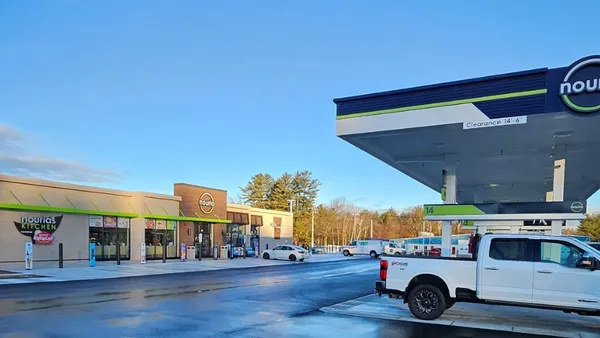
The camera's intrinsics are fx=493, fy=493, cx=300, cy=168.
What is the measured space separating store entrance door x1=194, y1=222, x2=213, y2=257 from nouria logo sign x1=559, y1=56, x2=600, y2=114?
32845 millimetres

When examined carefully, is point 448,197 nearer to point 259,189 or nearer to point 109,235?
point 109,235

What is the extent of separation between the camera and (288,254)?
4216 cm

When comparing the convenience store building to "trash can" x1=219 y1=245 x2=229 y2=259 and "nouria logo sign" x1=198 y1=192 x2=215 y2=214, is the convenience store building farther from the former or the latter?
"trash can" x1=219 y1=245 x2=229 y2=259

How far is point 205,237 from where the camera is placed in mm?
41281

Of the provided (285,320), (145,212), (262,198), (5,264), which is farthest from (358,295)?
(262,198)

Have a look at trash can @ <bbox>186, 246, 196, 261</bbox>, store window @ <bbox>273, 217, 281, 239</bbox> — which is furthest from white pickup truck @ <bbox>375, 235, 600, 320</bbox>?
store window @ <bbox>273, 217, 281, 239</bbox>

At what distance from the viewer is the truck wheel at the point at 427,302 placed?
10.9 meters

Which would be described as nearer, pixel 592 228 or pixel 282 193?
pixel 592 228

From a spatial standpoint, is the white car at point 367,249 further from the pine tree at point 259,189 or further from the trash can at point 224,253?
the pine tree at point 259,189

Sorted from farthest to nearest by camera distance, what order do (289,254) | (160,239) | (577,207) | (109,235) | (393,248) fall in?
1. (393,248)
2. (289,254)
3. (160,239)
4. (109,235)
5. (577,207)

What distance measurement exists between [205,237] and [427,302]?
32.2m

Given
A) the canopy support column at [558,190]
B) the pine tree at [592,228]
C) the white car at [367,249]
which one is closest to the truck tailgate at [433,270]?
the canopy support column at [558,190]

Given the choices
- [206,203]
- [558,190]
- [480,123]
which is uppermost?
[480,123]

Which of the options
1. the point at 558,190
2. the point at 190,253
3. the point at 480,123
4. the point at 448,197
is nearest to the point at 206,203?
the point at 190,253
